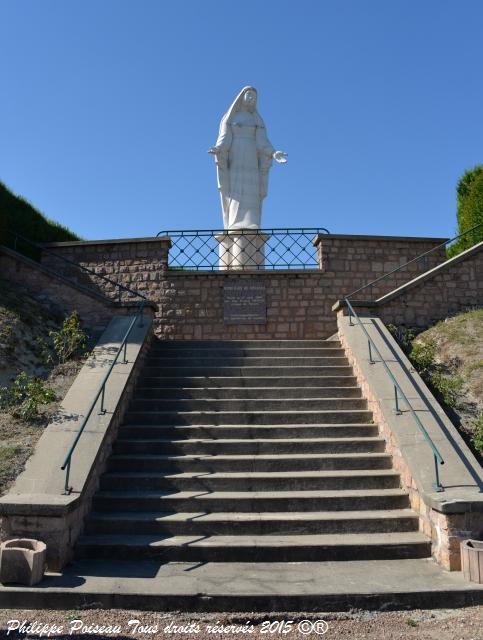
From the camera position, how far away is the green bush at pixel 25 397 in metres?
6.18

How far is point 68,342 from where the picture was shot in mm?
8117

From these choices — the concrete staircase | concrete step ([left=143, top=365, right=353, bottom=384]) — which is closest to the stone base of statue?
the concrete staircase

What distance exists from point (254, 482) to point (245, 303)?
5.77 m

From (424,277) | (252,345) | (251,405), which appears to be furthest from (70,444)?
(424,277)

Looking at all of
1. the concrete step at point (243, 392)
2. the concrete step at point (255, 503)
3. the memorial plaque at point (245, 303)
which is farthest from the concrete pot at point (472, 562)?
the memorial plaque at point (245, 303)

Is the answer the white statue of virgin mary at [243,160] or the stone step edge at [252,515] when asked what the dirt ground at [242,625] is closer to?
the stone step edge at [252,515]

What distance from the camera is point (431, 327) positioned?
937cm

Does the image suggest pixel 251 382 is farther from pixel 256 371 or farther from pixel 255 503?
pixel 255 503

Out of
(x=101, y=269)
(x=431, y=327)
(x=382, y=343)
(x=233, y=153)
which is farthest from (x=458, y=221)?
(x=101, y=269)

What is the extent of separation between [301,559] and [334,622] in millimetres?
927

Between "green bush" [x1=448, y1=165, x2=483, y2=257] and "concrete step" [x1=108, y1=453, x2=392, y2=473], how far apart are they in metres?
8.20

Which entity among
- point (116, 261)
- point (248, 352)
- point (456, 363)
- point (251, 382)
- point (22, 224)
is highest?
point (22, 224)

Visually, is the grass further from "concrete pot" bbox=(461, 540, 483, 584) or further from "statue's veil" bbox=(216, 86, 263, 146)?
"statue's veil" bbox=(216, 86, 263, 146)

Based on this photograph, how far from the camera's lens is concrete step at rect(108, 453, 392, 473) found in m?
5.79
